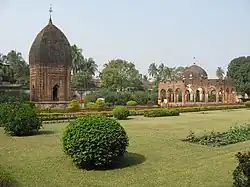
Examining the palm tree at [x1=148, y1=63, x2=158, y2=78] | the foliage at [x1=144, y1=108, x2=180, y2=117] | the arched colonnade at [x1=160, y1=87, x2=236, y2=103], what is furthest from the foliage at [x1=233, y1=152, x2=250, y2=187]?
the palm tree at [x1=148, y1=63, x2=158, y2=78]

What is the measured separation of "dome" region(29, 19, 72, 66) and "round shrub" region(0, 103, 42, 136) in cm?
1899

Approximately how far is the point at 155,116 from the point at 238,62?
43.2 m

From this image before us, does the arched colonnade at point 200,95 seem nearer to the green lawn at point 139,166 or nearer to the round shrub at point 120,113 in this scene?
the round shrub at point 120,113

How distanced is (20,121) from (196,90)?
36.3m

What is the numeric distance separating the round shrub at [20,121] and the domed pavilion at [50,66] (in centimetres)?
1840

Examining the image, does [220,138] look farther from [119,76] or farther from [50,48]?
[119,76]

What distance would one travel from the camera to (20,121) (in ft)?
43.4

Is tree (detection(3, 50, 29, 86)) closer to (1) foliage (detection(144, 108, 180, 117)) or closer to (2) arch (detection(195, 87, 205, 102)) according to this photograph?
(2) arch (detection(195, 87, 205, 102))

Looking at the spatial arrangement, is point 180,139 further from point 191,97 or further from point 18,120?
point 191,97

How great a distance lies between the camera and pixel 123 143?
298 inches

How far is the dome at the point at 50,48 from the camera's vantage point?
32094mm

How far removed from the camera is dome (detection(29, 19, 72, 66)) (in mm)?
→ 32094

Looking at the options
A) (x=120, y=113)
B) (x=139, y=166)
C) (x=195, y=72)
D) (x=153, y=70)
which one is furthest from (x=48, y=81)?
(x=153, y=70)

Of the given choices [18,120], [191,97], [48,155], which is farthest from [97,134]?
[191,97]
